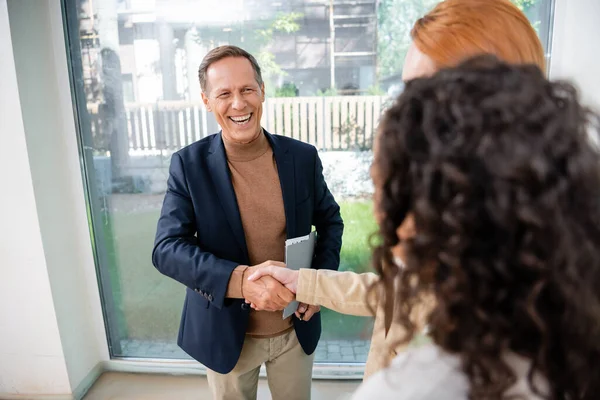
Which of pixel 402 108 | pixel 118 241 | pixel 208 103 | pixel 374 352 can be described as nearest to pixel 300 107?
pixel 208 103

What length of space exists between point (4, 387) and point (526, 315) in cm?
307

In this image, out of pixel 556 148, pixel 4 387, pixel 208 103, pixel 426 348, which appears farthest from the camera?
pixel 4 387

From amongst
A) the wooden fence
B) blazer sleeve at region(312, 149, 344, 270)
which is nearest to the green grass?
A: the wooden fence

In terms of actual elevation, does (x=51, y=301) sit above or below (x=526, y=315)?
below

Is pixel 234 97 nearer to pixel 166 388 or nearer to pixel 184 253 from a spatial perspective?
pixel 184 253

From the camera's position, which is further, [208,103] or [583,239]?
[208,103]

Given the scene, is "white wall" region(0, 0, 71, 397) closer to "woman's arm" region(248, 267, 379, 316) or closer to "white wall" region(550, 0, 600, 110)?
"woman's arm" region(248, 267, 379, 316)

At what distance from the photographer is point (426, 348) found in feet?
2.10

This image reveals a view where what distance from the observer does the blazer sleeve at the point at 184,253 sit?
1513 millimetres

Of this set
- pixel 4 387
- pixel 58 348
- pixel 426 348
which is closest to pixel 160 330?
pixel 58 348

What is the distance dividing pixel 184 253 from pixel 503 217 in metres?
1.25

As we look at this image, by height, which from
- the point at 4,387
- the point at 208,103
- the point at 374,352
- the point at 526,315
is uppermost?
the point at 208,103

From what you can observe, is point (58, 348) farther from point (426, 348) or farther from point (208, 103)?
point (426, 348)

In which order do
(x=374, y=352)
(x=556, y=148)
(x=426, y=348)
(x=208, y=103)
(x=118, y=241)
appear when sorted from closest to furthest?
1. (x=556, y=148)
2. (x=426, y=348)
3. (x=374, y=352)
4. (x=208, y=103)
5. (x=118, y=241)
